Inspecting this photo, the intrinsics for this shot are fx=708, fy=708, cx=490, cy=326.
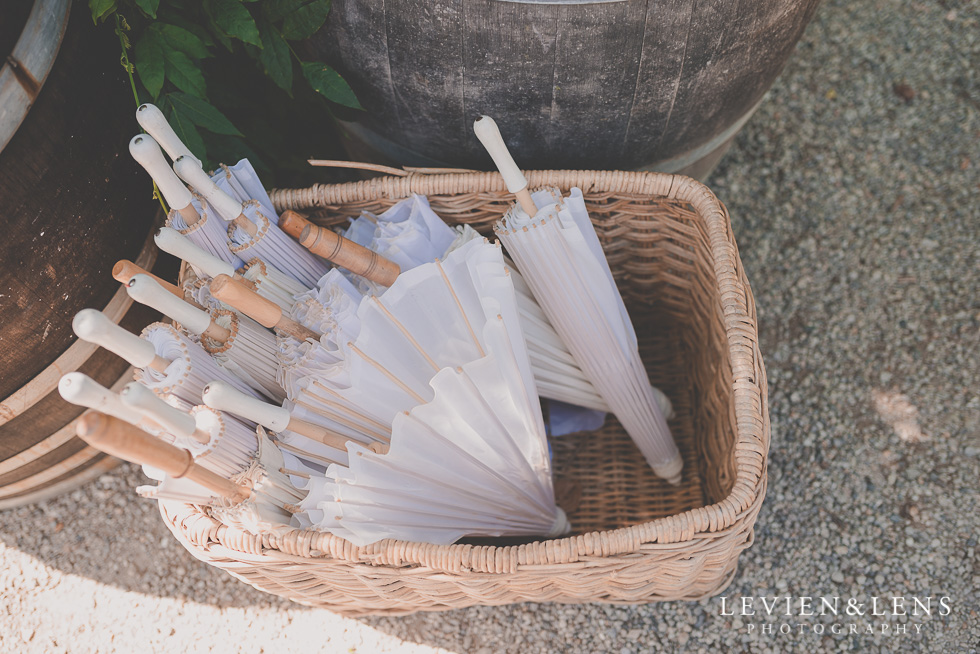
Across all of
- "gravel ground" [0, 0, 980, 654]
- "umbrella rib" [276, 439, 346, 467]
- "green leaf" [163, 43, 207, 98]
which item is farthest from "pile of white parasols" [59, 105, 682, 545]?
"gravel ground" [0, 0, 980, 654]

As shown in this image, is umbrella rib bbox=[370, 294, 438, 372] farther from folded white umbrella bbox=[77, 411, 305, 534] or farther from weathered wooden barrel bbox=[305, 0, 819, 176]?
weathered wooden barrel bbox=[305, 0, 819, 176]

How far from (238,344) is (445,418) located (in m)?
0.31

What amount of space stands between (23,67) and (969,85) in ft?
6.54

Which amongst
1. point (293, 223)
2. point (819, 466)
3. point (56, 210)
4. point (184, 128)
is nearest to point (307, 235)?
point (293, 223)

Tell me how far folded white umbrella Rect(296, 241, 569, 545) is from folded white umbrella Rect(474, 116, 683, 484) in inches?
3.3

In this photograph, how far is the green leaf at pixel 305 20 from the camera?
101 centimetres

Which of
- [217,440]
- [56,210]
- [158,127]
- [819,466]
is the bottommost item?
[819,466]

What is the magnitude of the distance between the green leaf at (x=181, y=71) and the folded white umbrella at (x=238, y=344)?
1.04 ft

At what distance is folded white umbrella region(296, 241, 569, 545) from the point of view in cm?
90

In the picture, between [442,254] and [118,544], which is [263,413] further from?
[118,544]

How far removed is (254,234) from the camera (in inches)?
40.1

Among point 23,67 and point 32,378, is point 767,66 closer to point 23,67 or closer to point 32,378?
point 23,67

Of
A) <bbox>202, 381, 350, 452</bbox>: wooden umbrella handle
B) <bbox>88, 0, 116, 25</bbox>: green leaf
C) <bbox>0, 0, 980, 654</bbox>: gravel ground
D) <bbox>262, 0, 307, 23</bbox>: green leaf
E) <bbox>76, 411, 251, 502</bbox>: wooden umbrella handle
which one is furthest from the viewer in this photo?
<bbox>0, 0, 980, 654</bbox>: gravel ground

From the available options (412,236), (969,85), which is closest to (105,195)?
(412,236)
